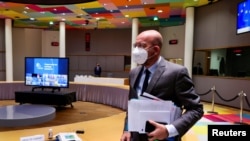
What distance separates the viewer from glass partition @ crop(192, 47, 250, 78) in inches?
325

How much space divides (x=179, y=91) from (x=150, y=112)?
0.82ft

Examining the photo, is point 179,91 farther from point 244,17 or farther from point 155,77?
point 244,17

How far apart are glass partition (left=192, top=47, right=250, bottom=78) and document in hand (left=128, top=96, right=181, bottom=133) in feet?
24.9

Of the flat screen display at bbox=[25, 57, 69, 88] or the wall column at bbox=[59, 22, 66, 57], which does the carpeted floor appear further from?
the wall column at bbox=[59, 22, 66, 57]

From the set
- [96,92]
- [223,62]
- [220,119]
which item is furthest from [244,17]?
[96,92]

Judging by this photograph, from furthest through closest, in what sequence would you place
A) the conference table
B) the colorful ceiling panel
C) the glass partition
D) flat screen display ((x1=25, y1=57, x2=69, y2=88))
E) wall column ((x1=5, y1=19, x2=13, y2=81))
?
wall column ((x1=5, y1=19, x2=13, y2=81))
the colorful ceiling panel
the glass partition
flat screen display ((x1=25, y1=57, x2=69, y2=88))
the conference table

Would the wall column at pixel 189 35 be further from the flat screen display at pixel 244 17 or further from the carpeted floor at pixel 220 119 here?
the flat screen display at pixel 244 17

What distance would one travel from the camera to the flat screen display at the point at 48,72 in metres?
7.38

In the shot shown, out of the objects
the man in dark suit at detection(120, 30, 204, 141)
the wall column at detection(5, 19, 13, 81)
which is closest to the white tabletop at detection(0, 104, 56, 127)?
the man in dark suit at detection(120, 30, 204, 141)

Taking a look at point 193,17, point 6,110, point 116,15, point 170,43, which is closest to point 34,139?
point 6,110

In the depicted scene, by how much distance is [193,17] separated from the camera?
10156 millimetres

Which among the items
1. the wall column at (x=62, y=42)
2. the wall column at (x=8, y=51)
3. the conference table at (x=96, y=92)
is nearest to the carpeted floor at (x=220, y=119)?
the conference table at (x=96, y=92)

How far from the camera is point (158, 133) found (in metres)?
1.34

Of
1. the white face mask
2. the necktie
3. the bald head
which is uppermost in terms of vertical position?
the bald head
